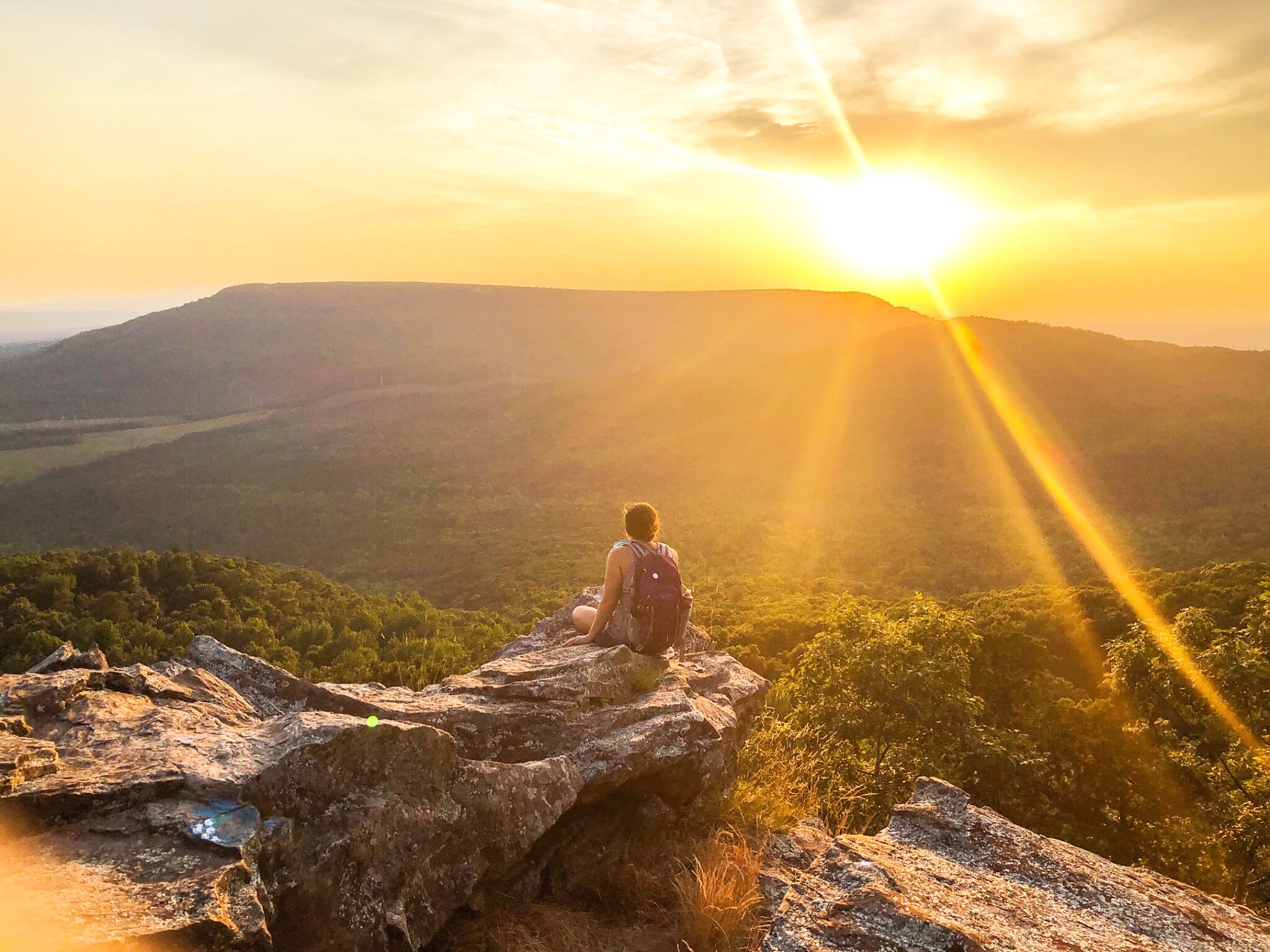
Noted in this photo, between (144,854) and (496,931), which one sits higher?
(144,854)

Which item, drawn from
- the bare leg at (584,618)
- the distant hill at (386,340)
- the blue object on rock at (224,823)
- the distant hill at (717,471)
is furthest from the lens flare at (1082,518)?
the distant hill at (386,340)

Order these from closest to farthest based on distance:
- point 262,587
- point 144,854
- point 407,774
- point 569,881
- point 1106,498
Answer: point 144,854 → point 407,774 → point 569,881 → point 262,587 → point 1106,498

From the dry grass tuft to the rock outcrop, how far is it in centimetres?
17

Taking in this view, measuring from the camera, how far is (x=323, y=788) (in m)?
4.21

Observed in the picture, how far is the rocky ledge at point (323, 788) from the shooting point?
3.57 metres

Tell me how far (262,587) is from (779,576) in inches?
928

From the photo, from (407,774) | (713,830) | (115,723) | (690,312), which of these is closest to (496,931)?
(407,774)

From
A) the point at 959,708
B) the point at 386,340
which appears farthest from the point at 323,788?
the point at 386,340

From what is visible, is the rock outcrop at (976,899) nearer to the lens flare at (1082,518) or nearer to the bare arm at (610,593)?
the bare arm at (610,593)

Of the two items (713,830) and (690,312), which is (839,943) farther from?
(690,312)

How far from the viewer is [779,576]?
3600 cm


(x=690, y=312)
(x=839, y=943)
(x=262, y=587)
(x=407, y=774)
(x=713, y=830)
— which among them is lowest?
(x=262, y=587)

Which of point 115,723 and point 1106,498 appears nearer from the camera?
point 115,723

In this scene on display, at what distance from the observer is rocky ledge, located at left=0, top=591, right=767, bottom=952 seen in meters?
3.57
